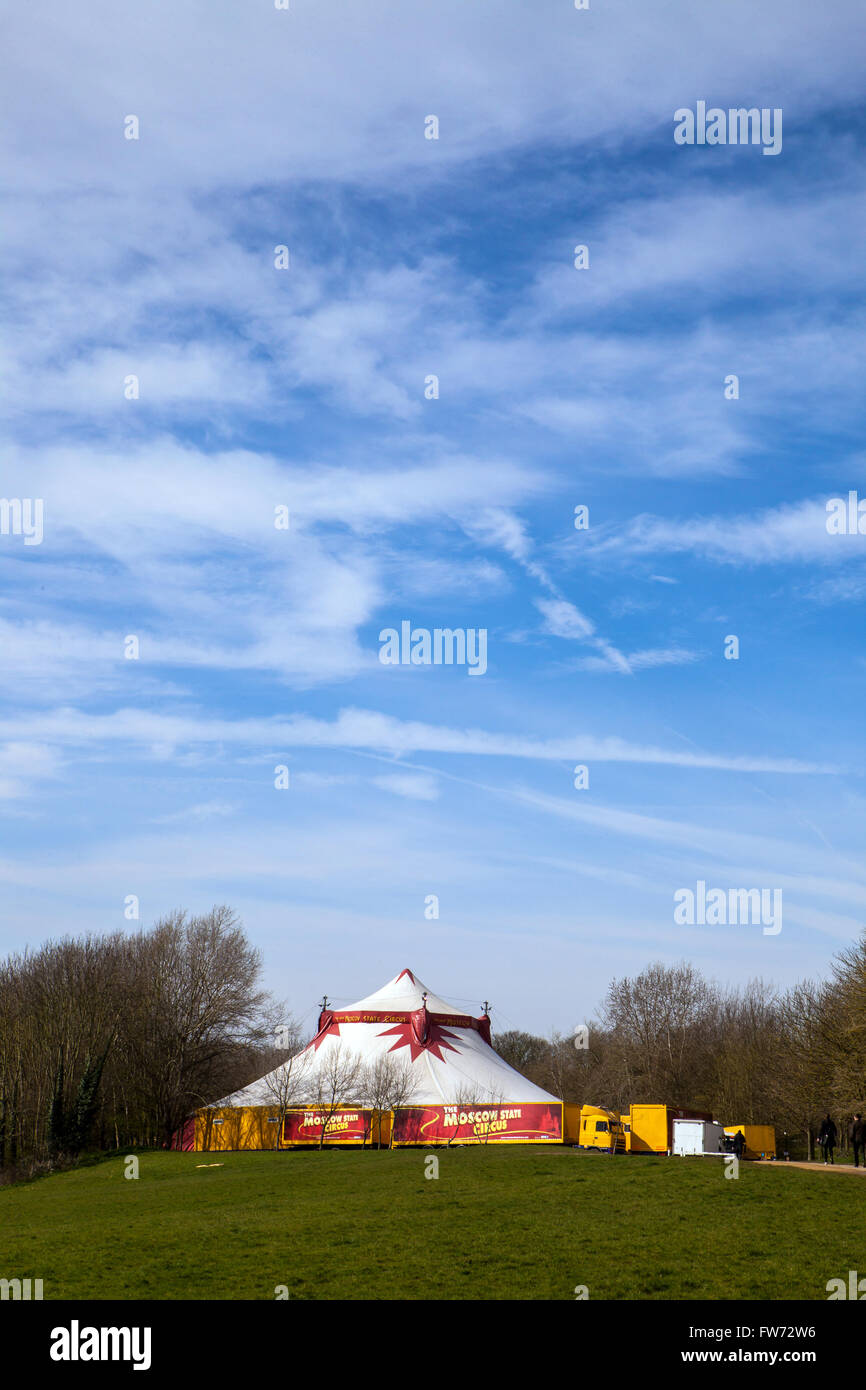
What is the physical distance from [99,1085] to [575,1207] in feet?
130

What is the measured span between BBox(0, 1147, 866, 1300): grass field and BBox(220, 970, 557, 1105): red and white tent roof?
17.8 m

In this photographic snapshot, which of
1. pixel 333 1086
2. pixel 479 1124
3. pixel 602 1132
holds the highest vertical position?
pixel 333 1086

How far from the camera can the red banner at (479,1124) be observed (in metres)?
51.4

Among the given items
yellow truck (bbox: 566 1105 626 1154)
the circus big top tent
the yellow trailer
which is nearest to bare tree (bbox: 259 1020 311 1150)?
the circus big top tent

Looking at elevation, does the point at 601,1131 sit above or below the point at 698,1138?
below

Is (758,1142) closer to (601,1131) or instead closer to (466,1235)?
(601,1131)

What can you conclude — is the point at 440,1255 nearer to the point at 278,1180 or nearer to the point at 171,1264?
the point at 171,1264

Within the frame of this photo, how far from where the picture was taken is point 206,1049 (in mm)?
64750

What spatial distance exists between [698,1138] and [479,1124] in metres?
12.5

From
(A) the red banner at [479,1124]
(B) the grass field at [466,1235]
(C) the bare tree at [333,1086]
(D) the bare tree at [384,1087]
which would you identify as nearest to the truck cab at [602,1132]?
(A) the red banner at [479,1124]

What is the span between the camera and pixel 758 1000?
3593 inches

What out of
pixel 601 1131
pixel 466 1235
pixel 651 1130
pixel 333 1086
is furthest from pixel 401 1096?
pixel 466 1235

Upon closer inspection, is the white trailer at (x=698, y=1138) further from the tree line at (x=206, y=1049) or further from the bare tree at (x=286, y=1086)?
the bare tree at (x=286, y=1086)
